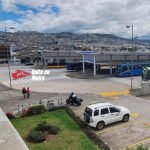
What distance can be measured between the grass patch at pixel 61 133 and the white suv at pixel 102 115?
135 cm

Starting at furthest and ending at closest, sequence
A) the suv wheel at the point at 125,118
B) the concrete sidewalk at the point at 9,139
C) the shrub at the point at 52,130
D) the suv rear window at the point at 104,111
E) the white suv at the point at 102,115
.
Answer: the suv wheel at the point at 125,118 < the suv rear window at the point at 104,111 < the white suv at the point at 102,115 < the shrub at the point at 52,130 < the concrete sidewalk at the point at 9,139

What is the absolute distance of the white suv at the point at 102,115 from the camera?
883 inches

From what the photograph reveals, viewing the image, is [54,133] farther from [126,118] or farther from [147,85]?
[147,85]

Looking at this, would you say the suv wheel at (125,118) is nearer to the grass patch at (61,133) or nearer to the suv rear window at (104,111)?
the suv rear window at (104,111)

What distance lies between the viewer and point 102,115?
22.8m

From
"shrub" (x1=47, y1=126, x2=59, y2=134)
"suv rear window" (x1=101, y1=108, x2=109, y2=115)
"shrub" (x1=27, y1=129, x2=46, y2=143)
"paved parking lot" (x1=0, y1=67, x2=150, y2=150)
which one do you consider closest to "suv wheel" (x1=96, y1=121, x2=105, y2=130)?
"paved parking lot" (x1=0, y1=67, x2=150, y2=150)

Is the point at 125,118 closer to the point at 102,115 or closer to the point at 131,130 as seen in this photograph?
the point at 131,130

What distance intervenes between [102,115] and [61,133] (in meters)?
4.04

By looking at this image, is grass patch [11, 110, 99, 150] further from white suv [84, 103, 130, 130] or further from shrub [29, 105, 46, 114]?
white suv [84, 103, 130, 130]

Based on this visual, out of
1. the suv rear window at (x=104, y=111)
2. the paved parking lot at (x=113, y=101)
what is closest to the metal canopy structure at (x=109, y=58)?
the paved parking lot at (x=113, y=101)

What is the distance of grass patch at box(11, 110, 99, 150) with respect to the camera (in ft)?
60.2

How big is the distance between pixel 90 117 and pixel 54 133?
3552 millimetres

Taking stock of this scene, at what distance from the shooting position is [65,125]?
901 inches

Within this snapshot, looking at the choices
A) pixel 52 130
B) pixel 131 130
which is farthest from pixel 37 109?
pixel 131 130
